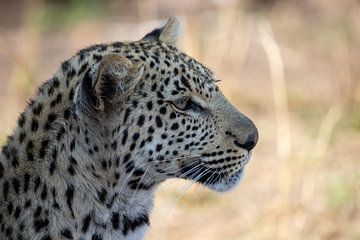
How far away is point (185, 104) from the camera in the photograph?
6.46 m

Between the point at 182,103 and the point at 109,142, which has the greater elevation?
the point at 182,103

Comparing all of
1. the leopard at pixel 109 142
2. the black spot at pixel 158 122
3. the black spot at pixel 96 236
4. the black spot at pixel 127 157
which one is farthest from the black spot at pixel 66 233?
the black spot at pixel 158 122

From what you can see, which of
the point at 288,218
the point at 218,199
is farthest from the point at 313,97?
the point at 288,218

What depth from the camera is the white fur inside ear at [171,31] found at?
23.0ft

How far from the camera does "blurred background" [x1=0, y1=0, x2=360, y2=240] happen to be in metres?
10.0

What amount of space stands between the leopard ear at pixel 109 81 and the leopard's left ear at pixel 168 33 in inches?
30.7

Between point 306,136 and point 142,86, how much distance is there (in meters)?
6.28

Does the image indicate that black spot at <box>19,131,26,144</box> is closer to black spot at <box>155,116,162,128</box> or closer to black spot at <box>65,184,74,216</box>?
black spot at <box>65,184,74,216</box>

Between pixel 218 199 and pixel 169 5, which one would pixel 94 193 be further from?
pixel 169 5

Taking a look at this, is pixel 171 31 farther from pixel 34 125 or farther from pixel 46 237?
pixel 46 237

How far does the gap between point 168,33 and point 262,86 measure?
7.17m

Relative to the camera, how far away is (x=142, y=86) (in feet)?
20.9

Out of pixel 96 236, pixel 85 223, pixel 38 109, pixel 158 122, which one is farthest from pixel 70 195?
pixel 158 122

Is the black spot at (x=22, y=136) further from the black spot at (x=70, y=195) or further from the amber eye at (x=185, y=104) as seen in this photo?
the amber eye at (x=185, y=104)
